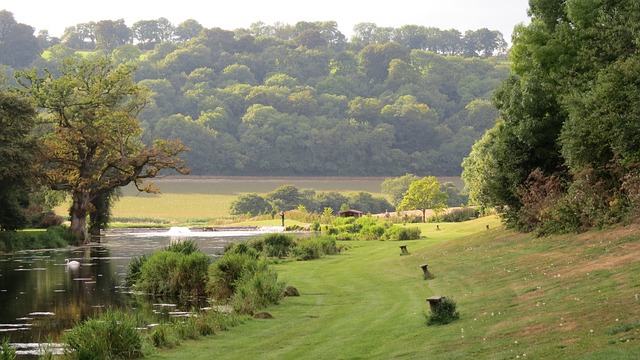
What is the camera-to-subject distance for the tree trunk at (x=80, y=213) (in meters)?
80.3

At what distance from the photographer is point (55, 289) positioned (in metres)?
41.0

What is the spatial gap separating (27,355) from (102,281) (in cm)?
2110

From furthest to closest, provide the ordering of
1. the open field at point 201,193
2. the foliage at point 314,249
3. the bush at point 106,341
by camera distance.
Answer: the open field at point 201,193
the foliage at point 314,249
the bush at point 106,341

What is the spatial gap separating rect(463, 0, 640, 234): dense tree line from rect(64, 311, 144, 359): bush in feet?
68.2

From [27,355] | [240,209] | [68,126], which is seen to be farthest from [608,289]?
[240,209]

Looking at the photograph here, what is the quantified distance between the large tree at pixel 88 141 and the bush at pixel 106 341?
5676 cm

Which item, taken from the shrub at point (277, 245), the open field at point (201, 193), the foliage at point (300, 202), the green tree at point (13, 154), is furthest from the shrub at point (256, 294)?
the foliage at point (300, 202)

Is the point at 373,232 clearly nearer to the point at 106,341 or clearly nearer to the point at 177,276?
the point at 177,276

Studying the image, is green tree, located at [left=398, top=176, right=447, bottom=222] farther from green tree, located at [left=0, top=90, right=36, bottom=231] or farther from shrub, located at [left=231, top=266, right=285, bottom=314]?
shrub, located at [left=231, top=266, right=285, bottom=314]

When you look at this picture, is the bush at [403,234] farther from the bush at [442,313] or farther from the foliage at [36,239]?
the bush at [442,313]

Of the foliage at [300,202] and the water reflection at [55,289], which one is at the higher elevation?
the foliage at [300,202]

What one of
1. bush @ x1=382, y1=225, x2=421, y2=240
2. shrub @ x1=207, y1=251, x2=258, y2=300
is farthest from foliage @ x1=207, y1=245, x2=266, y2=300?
bush @ x1=382, y1=225, x2=421, y2=240

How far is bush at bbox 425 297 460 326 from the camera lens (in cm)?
2373

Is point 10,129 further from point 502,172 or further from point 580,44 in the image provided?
point 580,44
